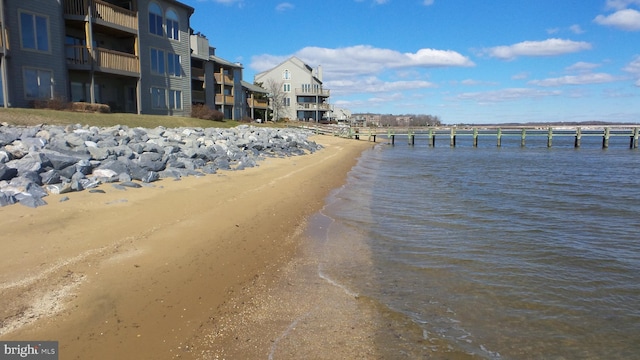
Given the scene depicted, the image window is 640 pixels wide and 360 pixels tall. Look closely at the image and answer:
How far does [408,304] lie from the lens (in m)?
4.88

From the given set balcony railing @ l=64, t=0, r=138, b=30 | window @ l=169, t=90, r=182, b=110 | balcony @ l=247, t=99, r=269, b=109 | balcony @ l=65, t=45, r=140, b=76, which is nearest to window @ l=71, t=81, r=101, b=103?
balcony @ l=65, t=45, r=140, b=76

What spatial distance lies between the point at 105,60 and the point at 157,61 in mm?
5611

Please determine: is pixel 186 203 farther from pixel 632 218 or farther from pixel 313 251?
pixel 632 218

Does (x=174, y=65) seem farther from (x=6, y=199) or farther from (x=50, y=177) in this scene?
(x=6, y=199)

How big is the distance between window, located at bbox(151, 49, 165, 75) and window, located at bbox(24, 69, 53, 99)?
26.2ft

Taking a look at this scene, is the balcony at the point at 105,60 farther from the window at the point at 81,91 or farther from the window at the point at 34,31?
the window at the point at 81,91

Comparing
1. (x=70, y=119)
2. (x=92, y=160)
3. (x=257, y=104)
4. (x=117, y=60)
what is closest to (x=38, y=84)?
(x=70, y=119)

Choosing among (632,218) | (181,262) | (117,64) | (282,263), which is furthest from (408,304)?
(117,64)

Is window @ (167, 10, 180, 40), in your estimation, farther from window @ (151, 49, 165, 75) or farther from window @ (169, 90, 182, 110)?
window @ (169, 90, 182, 110)

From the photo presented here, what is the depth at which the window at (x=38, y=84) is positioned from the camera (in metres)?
20.5

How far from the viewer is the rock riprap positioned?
7.97 metres

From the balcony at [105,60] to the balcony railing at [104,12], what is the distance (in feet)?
6.16

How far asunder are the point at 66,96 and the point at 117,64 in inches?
150

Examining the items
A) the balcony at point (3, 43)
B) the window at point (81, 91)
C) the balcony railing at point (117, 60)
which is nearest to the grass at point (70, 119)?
the balcony at point (3, 43)
